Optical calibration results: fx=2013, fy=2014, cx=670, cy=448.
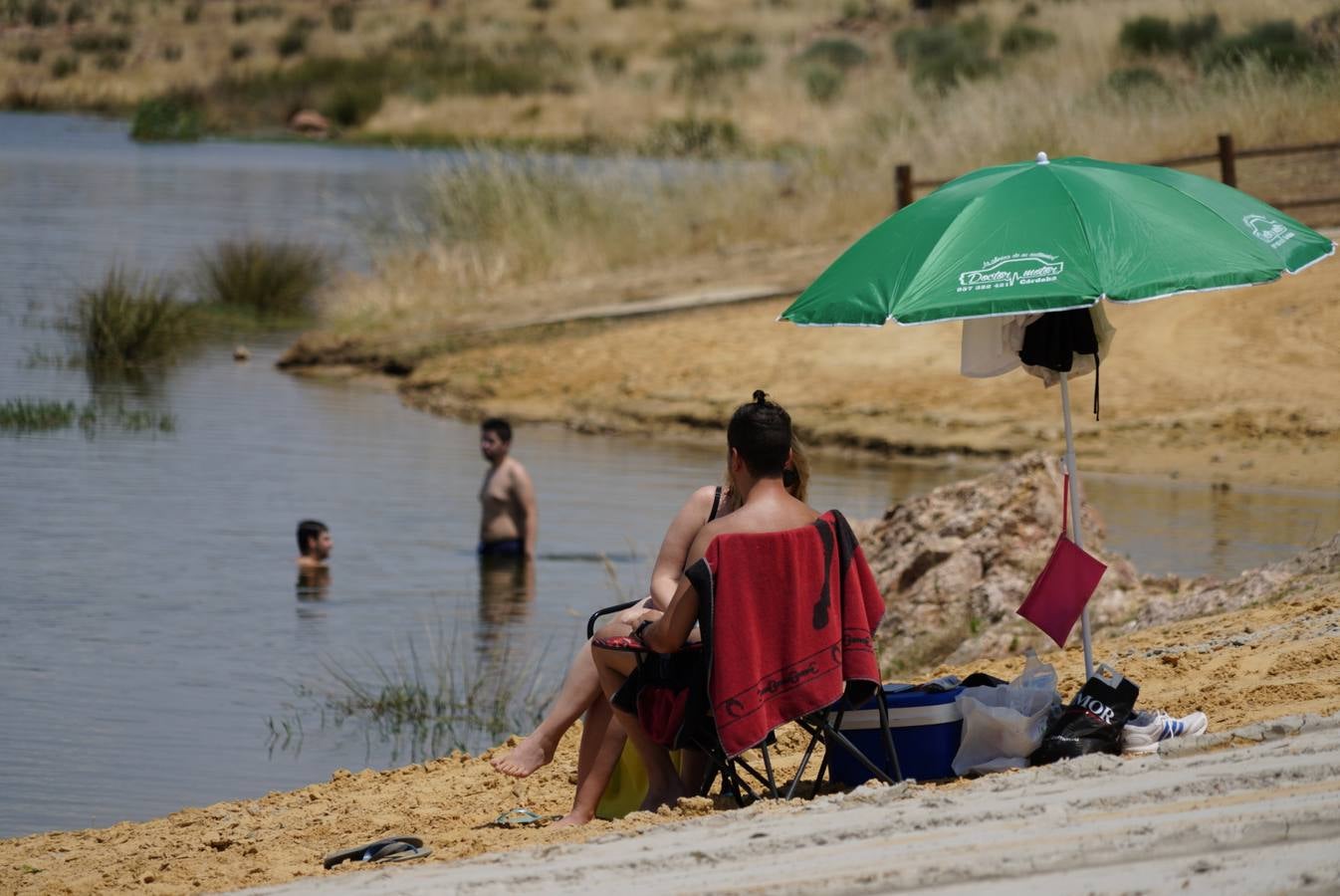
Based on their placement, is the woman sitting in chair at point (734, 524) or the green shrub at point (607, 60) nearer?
the woman sitting in chair at point (734, 524)

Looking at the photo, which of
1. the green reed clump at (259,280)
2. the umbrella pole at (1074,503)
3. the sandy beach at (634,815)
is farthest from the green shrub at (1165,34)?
the umbrella pole at (1074,503)

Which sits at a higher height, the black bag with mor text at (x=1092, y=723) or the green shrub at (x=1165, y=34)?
the green shrub at (x=1165, y=34)

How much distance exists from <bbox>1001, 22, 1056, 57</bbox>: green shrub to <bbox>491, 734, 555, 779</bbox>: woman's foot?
39566 mm

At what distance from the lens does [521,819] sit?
257 inches

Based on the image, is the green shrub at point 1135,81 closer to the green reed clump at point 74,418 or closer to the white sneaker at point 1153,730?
the green reed clump at point 74,418

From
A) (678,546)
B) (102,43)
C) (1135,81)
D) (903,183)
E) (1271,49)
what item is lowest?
(678,546)

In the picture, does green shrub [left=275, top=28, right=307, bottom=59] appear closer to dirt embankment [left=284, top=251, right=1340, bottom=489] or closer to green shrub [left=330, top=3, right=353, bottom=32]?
green shrub [left=330, top=3, right=353, bottom=32]

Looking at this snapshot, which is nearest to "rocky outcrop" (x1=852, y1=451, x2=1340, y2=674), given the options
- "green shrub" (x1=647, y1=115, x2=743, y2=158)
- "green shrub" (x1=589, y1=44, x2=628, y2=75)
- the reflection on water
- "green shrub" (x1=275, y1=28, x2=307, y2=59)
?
the reflection on water

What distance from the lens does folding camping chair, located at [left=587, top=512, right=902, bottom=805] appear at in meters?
5.69

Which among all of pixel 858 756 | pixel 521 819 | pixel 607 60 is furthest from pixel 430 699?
pixel 607 60

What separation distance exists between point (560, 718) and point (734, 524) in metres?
1.04

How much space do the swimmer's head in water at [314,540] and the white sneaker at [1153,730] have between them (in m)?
7.84

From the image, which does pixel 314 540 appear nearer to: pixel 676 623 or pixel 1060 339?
pixel 1060 339

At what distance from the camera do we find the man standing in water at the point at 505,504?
13648 mm
